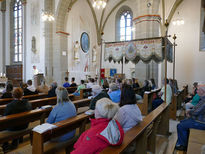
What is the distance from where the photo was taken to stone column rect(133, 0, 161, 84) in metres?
7.29

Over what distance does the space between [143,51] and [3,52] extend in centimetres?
1265

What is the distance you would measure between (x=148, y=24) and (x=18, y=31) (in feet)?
34.6

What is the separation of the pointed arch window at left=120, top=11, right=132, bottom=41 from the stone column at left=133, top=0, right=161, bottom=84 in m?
6.59

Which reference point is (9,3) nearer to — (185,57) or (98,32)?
(98,32)

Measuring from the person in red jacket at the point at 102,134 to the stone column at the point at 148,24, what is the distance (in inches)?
253

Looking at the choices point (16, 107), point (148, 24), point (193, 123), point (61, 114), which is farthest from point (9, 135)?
point (148, 24)

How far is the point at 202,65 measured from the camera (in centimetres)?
978

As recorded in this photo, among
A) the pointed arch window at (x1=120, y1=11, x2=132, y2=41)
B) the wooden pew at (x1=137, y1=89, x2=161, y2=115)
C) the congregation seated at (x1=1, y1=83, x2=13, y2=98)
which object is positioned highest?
the pointed arch window at (x1=120, y1=11, x2=132, y2=41)

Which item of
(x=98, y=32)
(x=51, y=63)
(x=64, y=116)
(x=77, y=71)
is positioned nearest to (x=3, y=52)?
(x=51, y=63)

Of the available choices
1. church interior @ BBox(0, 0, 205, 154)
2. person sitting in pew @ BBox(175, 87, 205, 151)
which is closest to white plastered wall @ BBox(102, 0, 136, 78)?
church interior @ BBox(0, 0, 205, 154)

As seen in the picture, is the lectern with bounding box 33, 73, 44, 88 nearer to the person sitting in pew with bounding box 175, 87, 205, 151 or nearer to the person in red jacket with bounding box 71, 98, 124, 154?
the person sitting in pew with bounding box 175, 87, 205, 151

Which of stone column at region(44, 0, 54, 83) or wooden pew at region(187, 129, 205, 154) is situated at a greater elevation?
stone column at region(44, 0, 54, 83)

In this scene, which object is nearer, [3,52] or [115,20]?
[3,52]

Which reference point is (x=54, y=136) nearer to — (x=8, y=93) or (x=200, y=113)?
(x=200, y=113)
